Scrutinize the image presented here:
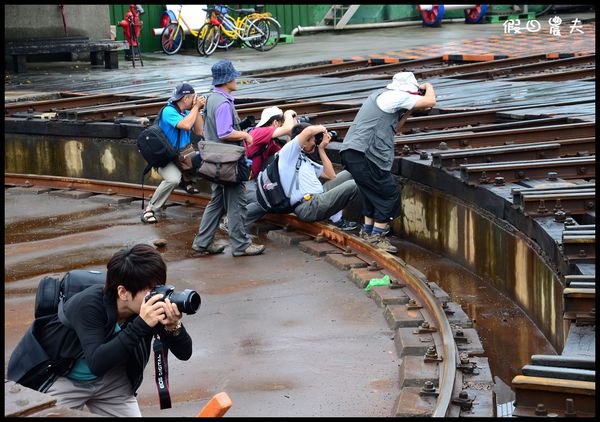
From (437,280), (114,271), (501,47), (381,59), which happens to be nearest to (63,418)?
(114,271)

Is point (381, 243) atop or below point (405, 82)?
below

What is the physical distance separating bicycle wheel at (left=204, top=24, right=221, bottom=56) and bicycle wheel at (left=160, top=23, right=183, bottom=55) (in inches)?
41.2

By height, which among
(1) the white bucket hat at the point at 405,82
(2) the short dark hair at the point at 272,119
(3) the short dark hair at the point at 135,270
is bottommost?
(2) the short dark hair at the point at 272,119

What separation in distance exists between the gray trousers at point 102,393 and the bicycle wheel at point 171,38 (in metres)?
22.6

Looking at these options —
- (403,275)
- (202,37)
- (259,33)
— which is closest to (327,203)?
(403,275)

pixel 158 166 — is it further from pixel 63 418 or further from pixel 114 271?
pixel 63 418

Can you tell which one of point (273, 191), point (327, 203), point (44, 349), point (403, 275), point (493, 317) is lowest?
point (493, 317)

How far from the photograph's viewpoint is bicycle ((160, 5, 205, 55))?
26594 mm

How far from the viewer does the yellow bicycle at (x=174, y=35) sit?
26.6 metres

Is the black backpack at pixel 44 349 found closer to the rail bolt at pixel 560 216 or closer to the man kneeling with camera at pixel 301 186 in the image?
the rail bolt at pixel 560 216

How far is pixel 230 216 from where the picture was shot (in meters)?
9.58

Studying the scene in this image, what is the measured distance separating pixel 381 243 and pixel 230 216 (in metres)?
1.37

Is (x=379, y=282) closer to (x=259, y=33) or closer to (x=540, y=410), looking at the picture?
(x=540, y=410)

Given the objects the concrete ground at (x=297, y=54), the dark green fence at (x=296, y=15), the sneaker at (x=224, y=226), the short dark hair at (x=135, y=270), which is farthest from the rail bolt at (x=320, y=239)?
the dark green fence at (x=296, y=15)
